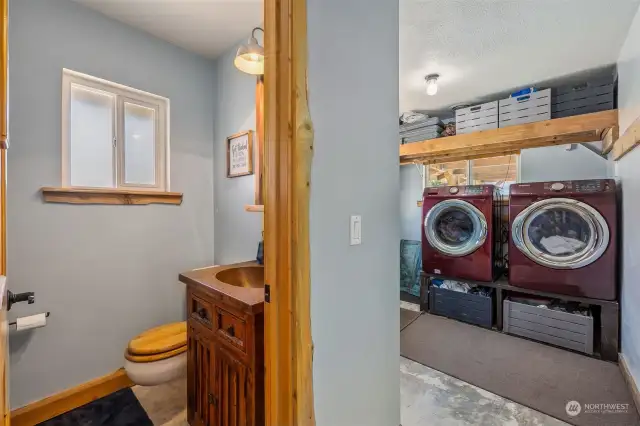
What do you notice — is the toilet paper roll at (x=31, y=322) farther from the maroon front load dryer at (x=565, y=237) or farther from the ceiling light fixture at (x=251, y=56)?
the maroon front load dryer at (x=565, y=237)

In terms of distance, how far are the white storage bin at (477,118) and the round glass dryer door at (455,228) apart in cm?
74

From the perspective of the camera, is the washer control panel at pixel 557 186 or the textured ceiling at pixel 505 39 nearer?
the textured ceiling at pixel 505 39

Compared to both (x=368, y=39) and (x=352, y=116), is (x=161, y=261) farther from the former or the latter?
(x=368, y=39)

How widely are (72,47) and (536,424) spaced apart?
3.37 metres

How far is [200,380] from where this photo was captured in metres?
1.40

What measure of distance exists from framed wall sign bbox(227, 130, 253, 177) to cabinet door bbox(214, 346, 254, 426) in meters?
1.18

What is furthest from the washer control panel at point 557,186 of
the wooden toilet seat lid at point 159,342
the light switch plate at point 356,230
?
the wooden toilet seat lid at point 159,342

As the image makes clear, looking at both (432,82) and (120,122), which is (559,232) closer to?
(432,82)

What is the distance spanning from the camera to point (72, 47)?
170 cm

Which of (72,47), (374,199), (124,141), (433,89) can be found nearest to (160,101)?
(124,141)

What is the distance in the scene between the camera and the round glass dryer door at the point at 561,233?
88.7 inches

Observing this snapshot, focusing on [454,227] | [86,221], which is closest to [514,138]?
[454,227]

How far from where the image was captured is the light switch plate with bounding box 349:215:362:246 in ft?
3.48

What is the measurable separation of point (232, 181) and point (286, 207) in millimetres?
A: 1414
